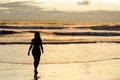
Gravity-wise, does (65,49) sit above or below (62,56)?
below

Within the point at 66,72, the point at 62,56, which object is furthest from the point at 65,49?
the point at 66,72

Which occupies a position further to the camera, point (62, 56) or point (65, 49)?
point (65, 49)

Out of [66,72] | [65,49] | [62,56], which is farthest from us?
[65,49]

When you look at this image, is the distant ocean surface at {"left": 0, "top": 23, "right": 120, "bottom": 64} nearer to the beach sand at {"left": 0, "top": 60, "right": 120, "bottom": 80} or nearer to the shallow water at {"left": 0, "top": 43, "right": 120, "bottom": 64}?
the shallow water at {"left": 0, "top": 43, "right": 120, "bottom": 64}

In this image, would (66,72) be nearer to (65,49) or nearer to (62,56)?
(62,56)

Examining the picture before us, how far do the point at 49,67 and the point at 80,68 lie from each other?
1.52 metres

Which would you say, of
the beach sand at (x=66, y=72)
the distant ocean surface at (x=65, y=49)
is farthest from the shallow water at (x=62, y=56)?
the beach sand at (x=66, y=72)

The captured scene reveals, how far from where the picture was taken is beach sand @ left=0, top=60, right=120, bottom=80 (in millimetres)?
16377

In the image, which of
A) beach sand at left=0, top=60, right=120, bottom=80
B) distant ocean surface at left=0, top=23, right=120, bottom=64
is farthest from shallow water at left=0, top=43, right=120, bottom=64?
beach sand at left=0, top=60, right=120, bottom=80

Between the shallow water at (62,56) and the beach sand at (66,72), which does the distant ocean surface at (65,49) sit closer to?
the shallow water at (62,56)

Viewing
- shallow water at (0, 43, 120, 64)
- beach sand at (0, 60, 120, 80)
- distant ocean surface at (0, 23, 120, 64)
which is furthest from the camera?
distant ocean surface at (0, 23, 120, 64)

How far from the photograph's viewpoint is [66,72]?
17812 millimetres

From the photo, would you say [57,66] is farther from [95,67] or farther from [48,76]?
[48,76]

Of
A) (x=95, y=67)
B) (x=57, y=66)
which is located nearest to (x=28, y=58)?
(x=57, y=66)
